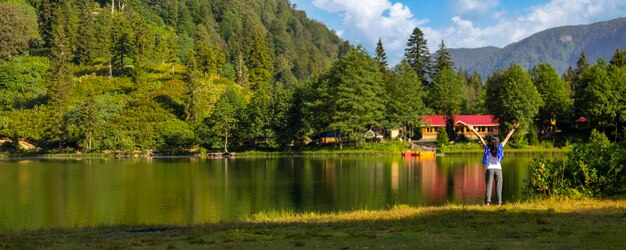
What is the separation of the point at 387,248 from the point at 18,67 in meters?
100

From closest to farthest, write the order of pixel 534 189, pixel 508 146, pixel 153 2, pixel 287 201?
pixel 534 189 → pixel 287 201 → pixel 508 146 → pixel 153 2

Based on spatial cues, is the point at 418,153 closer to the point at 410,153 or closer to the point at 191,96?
the point at 410,153

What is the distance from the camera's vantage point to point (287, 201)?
29312mm

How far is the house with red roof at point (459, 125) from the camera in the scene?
84.8 metres

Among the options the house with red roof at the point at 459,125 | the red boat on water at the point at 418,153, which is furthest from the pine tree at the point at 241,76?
the red boat on water at the point at 418,153

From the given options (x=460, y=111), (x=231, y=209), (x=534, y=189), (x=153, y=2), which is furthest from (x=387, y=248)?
(x=153, y=2)

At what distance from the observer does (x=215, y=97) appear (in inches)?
3548

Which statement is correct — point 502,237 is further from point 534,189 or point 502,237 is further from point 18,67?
point 18,67

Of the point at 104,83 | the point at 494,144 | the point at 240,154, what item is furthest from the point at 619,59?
the point at 104,83

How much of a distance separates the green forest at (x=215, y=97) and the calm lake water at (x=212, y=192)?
81.0 feet

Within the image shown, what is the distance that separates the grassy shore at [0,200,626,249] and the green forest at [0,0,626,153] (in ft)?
186

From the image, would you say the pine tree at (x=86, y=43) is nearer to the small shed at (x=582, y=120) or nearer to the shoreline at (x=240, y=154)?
the shoreline at (x=240, y=154)

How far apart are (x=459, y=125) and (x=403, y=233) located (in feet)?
246

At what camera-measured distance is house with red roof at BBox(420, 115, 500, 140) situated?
278 feet
